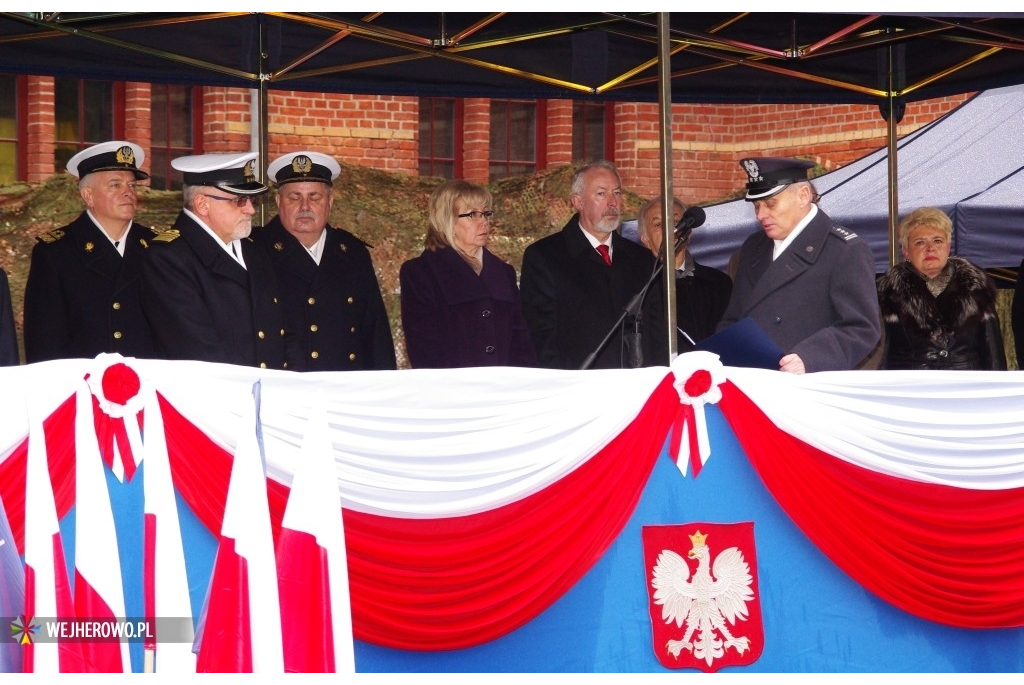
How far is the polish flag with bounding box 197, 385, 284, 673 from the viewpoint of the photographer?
13.6ft

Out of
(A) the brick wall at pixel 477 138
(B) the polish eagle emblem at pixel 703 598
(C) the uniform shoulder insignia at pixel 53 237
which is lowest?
(B) the polish eagle emblem at pixel 703 598

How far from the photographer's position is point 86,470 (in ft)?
15.3

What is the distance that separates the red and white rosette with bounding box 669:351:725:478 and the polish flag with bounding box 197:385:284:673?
1.38m

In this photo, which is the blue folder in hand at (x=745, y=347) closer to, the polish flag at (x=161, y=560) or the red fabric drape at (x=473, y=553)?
the red fabric drape at (x=473, y=553)

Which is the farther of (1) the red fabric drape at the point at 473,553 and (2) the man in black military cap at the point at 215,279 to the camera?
A: (2) the man in black military cap at the point at 215,279

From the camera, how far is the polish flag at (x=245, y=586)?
4.14 m

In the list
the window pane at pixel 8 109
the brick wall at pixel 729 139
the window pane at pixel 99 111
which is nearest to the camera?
the window pane at pixel 8 109

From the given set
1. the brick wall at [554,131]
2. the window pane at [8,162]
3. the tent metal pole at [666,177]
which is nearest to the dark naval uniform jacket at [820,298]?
the tent metal pole at [666,177]

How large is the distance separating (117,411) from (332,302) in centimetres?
177

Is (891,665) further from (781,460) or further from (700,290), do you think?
(700,290)

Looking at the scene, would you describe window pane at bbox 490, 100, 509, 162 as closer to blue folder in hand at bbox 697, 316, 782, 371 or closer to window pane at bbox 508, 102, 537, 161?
window pane at bbox 508, 102, 537, 161

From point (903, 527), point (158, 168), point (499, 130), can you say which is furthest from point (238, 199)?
point (499, 130)

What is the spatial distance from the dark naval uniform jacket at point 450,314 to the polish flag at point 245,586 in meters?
2.01

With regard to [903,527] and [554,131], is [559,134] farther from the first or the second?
[903,527]
